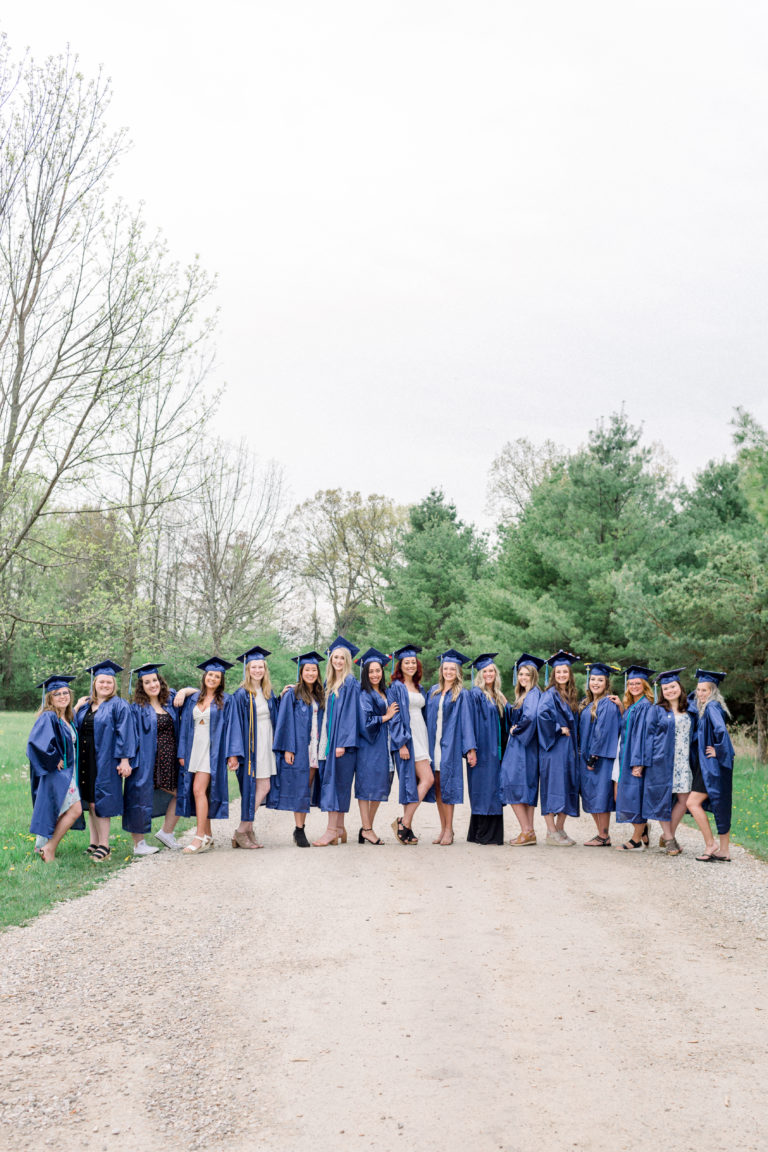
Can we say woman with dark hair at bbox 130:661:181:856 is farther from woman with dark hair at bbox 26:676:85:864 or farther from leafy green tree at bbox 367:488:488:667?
leafy green tree at bbox 367:488:488:667

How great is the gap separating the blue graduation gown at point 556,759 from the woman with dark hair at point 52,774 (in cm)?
467

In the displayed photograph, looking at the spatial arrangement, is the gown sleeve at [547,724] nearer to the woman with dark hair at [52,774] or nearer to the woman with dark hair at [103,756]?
the woman with dark hair at [103,756]

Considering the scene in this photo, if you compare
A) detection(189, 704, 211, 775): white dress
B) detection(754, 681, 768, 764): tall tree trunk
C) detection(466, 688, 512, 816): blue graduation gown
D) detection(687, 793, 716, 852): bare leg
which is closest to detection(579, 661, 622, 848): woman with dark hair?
detection(466, 688, 512, 816): blue graduation gown

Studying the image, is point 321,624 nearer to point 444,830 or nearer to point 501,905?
point 444,830

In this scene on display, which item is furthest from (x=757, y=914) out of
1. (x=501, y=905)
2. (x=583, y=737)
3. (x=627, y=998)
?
(x=583, y=737)

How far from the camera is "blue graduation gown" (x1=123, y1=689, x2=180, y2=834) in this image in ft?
30.0

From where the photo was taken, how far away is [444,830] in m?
9.91

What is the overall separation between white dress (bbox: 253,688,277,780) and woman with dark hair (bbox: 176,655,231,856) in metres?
0.32

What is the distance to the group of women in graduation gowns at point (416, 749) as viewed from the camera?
9227 millimetres

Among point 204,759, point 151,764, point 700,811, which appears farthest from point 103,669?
point 700,811

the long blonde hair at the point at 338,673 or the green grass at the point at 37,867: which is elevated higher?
the long blonde hair at the point at 338,673

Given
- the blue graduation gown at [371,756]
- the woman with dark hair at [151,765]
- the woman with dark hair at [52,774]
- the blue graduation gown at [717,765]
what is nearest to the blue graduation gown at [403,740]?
the blue graduation gown at [371,756]

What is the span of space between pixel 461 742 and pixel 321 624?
31.4m

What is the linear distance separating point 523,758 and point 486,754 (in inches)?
15.6
